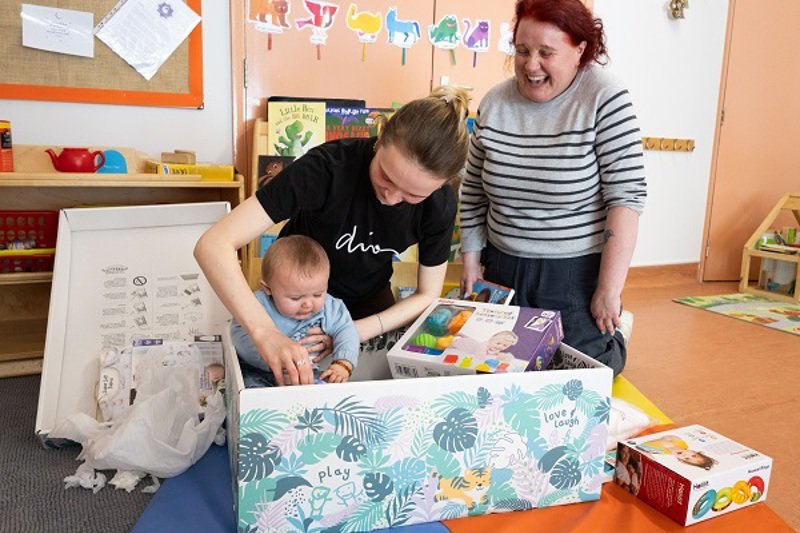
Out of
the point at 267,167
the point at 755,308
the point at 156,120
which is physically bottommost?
the point at 755,308

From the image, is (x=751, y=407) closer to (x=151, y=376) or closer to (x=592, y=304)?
(x=592, y=304)

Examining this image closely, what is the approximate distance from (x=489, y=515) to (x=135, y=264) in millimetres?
1363

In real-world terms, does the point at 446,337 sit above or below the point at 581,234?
below

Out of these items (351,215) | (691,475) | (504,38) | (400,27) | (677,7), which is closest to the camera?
(691,475)

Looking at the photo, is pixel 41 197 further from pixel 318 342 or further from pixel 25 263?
pixel 318 342

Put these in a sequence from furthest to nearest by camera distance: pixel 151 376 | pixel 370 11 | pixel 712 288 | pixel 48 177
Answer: pixel 712 288 < pixel 370 11 < pixel 48 177 < pixel 151 376

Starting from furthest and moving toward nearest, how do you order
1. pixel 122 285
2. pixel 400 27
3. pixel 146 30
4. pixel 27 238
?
pixel 400 27 → pixel 146 30 → pixel 27 238 → pixel 122 285

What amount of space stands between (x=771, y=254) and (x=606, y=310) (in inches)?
104

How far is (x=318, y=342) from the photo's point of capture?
1.26 meters

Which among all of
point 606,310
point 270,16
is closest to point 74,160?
point 270,16

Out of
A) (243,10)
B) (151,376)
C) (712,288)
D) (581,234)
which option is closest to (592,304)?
(581,234)

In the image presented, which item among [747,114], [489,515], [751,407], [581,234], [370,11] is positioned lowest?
[751,407]

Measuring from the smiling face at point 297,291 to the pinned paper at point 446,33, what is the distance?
1.93 m

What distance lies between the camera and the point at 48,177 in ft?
5.99
